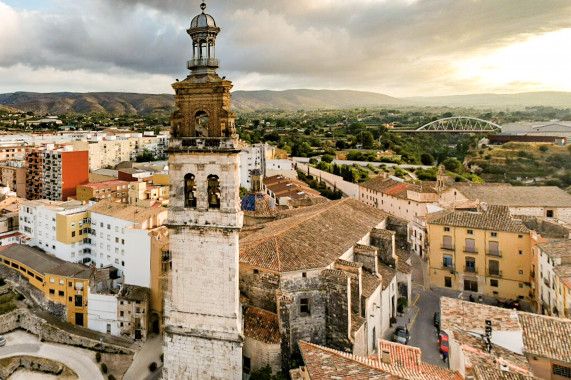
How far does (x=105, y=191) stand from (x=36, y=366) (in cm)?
2861

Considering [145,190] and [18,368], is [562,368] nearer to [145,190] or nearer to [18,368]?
[18,368]

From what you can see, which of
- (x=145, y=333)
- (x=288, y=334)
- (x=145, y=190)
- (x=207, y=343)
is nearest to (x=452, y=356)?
(x=288, y=334)

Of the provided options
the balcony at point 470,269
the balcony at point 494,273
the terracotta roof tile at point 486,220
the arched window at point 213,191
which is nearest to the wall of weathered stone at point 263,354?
the arched window at point 213,191

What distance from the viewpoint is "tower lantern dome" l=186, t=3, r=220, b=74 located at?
16.4 m

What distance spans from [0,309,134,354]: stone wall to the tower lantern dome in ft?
81.8

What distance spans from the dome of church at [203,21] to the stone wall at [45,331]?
26.2 m

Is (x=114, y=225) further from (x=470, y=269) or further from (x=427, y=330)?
(x=470, y=269)

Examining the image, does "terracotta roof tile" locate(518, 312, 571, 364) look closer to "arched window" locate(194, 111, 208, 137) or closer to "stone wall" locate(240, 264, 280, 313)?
"stone wall" locate(240, 264, 280, 313)

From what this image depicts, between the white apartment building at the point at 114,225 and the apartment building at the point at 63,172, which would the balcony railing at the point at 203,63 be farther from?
the apartment building at the point at 63,172

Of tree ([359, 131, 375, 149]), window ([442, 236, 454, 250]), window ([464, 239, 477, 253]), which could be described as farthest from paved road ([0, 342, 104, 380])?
tree ([359, 131, 375, 149])

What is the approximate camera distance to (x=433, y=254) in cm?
3189

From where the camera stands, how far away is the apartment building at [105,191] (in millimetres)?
56156

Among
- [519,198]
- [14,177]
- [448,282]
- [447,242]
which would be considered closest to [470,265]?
[448,282]

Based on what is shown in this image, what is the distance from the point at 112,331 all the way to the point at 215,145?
Answer: 84.8ft
